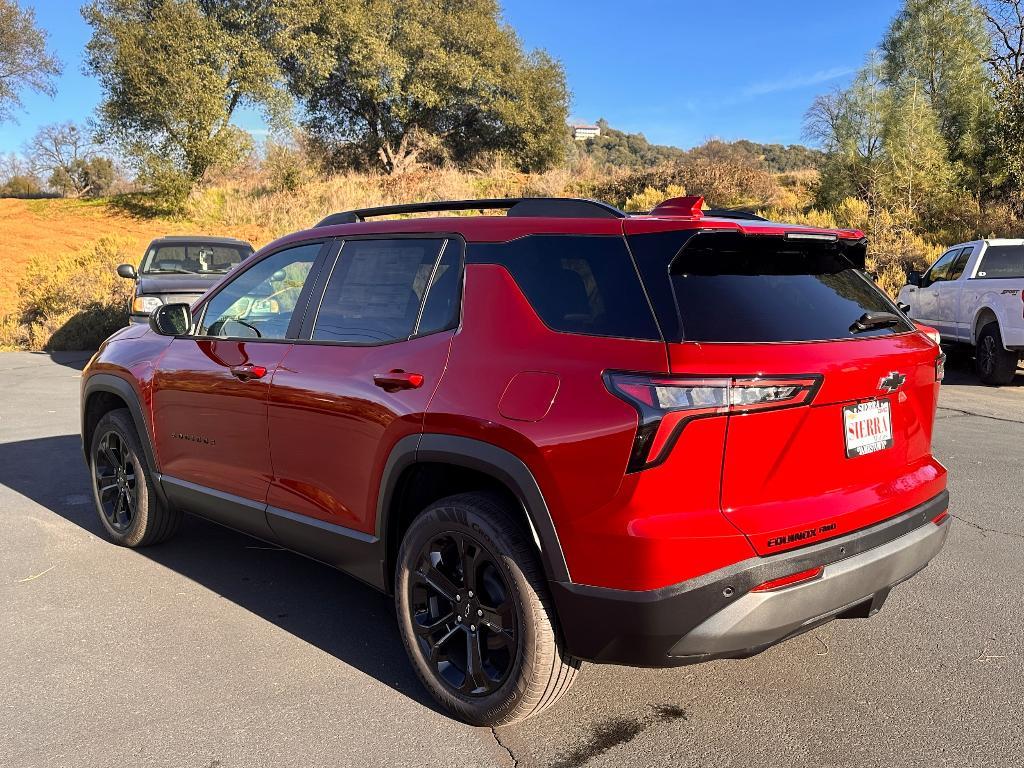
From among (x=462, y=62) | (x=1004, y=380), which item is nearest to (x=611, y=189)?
(x=462, y=62)

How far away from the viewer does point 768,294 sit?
284cm

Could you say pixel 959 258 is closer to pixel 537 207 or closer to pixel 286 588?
pixel 537 207

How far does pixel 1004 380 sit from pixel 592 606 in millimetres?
9904

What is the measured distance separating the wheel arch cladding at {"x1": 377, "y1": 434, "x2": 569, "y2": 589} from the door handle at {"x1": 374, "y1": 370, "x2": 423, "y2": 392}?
0.66ft

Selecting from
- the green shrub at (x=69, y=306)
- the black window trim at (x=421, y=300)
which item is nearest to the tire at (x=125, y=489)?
the black window trim at (x=421, y=300)

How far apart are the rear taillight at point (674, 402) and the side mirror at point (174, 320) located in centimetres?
284

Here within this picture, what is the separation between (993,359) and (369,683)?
9881 mm

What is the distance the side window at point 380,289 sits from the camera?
10.9 ft

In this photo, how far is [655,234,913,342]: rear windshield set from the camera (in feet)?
8.70

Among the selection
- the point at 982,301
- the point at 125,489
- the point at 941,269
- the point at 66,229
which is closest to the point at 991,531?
the point at 125,489

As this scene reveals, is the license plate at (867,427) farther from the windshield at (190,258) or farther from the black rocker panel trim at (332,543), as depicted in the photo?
the windshield at (190,258)

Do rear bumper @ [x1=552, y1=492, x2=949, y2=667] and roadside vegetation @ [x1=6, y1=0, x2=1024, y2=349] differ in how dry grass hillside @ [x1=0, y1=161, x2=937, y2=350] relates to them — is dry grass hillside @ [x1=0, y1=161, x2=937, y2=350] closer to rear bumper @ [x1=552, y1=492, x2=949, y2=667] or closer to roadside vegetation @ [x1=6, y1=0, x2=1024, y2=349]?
roadside vegetation @ [x1=6, y1=0, x2=1024, y2=349]

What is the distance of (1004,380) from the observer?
10492 millimetres

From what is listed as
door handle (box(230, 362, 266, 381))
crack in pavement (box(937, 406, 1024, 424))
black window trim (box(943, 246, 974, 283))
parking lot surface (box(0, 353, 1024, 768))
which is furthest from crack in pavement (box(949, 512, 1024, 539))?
black window trim (box(943, 246, 974, 283))
